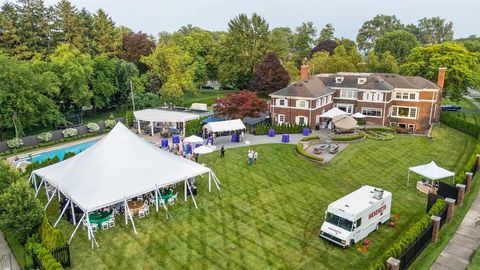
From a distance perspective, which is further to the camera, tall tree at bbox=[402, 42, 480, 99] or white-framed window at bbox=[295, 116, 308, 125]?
tall tree at bbox=[402, 42, 480, 99]

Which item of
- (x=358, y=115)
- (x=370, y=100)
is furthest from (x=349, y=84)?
(x=358, y=115)

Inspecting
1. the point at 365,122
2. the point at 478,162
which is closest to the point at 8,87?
the point at 365,122

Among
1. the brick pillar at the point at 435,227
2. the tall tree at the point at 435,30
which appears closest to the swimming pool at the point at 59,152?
the brick pillar at the point at 435,227

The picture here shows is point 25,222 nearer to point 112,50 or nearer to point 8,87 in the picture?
point 8,87

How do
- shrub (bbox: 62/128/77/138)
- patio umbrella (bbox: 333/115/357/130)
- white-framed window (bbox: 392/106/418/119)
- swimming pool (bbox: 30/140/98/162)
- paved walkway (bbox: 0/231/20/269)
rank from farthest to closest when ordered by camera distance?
white-framed window (bbox: 392/106/418/119) → shrub (bbox: 62/128/77/138) → patio umbrella (bbox: 333/115/357/130) → swimming pool (bbox: 30/140/98/162) → paved walkway (bbox: 0/231/20/269)

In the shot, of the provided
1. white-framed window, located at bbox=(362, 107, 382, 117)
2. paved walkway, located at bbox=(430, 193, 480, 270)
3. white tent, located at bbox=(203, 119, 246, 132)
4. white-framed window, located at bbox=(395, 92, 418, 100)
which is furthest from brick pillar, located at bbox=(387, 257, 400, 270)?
white-framed window, located at bbox=(395, 92, 418, 100)

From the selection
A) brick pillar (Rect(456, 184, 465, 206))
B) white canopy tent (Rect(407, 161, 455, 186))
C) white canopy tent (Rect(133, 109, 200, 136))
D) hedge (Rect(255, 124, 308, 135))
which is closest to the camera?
brick pillar (Rect(456, 184, 465, 206))

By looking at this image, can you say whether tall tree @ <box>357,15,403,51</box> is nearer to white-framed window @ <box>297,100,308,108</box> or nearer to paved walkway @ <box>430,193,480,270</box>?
white-framed window @ <box>297,100,308,108</box>

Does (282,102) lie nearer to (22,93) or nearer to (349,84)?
(349,84)

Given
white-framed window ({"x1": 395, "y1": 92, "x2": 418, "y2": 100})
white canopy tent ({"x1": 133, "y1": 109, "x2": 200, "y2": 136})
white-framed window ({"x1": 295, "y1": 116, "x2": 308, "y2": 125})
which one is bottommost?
white-framed window ({"x1": 295, "y1": 116, "x2": 308, "y2": 125})
